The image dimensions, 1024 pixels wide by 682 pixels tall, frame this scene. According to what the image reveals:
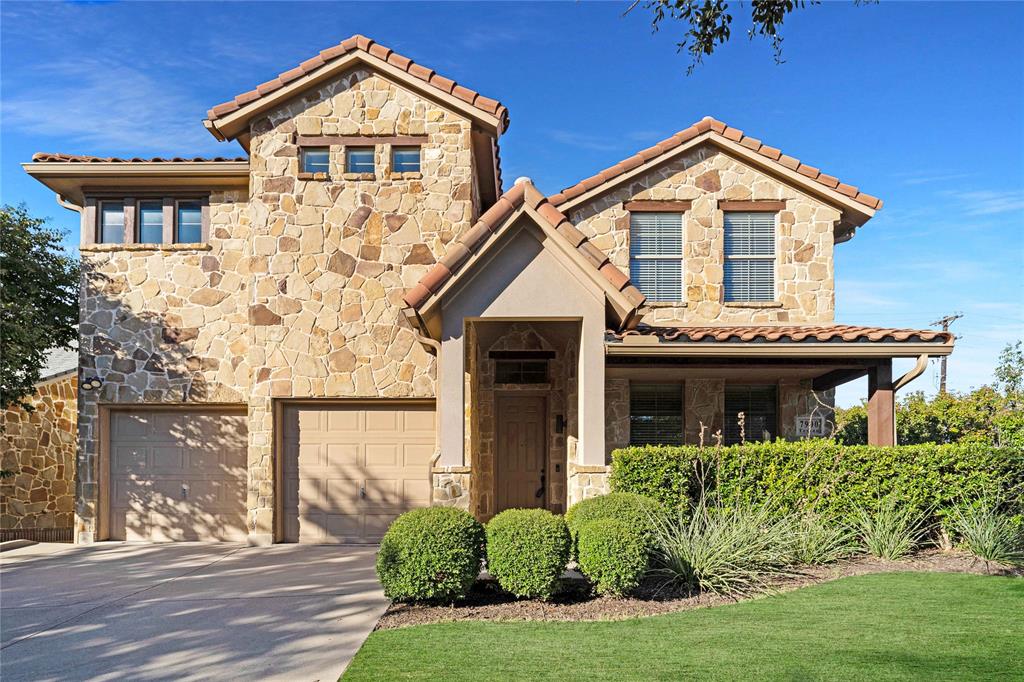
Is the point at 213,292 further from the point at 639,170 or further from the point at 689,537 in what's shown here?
the point at 689,537

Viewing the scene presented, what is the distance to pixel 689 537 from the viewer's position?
864 cm

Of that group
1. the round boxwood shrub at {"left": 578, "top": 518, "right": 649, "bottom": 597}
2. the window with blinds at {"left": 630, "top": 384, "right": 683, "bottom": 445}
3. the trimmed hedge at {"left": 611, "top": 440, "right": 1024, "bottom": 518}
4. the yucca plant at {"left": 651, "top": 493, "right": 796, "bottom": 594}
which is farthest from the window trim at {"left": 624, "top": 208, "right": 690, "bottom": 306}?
the round boxwood shrub at {"left": 578, "top": 518, "right": 649, "bottom": 597}

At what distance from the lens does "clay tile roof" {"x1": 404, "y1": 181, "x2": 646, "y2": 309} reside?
364 inches

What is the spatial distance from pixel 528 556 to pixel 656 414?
23.0ft

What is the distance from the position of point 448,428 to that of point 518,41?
7835 mm

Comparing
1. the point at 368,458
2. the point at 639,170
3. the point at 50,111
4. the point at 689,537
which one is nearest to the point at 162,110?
the point at 50,111

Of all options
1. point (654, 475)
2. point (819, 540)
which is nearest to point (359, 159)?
point (654, 475)

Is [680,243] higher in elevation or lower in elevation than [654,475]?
higher

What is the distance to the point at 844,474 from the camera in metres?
9.93

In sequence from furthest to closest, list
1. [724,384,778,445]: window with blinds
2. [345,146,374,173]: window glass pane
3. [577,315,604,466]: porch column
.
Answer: [724,384,778,445]: window with blinds < [345,146,374,173]: window glass pane < [577,315,604,466]: porch column

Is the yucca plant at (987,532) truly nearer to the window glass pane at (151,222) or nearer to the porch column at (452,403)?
the porch column at (452,403)

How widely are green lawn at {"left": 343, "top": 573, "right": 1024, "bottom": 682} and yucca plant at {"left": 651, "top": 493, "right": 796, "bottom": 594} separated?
0.48 meters

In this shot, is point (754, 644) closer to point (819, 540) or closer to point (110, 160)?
point (819, 540)

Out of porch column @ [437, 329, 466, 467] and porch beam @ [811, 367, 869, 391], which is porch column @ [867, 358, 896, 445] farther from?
porch column @ [437, 329, 466, 467]
